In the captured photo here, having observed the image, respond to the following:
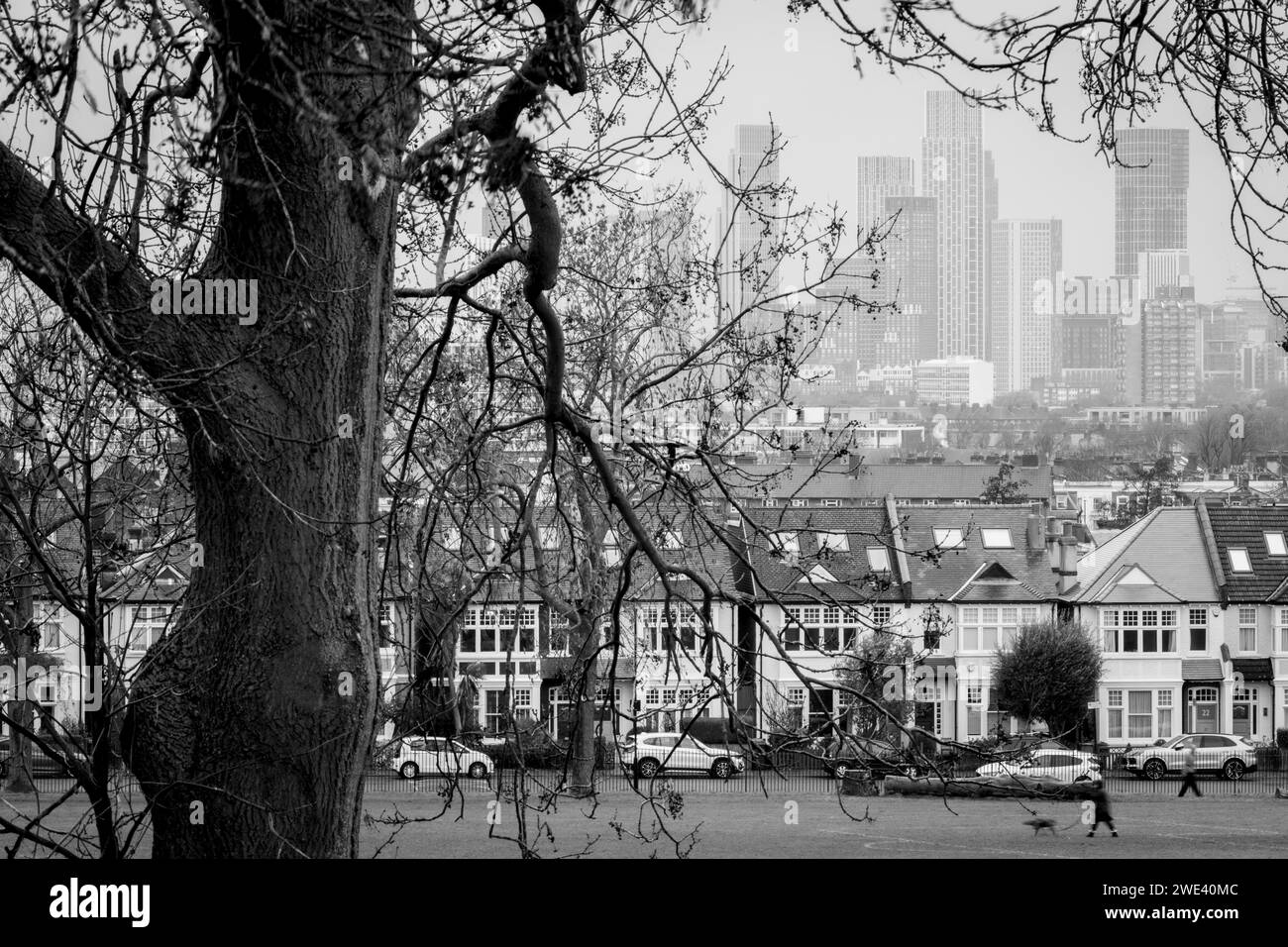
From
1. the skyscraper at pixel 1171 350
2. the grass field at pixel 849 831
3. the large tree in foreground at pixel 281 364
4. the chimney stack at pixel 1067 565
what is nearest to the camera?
the large tree in foreground at pixel 281 364

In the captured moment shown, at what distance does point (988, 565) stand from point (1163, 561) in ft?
18.6

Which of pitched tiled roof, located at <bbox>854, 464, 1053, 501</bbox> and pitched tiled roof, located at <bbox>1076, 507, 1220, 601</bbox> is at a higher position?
pitched tiled roof, located at <bbox>854, 464, 1053, 501</bbox>

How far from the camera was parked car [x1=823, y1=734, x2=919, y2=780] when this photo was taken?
5172mm

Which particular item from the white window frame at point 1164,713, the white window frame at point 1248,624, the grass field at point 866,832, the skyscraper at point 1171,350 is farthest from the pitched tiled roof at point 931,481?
the skyscraper at point 1171,350

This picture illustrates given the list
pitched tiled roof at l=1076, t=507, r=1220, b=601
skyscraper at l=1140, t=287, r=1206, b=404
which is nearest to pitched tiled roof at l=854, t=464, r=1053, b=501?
pitched tiled roof at l=1076, t=507, r=1220, b=601

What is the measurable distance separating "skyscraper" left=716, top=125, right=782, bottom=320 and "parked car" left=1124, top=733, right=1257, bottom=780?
2924cm

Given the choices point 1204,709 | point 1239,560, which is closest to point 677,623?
point 1204,709

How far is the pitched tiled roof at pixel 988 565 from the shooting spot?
37219 mm

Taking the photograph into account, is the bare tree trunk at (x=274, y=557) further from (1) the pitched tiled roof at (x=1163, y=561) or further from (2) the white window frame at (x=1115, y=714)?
(1) the pitched tiled roof at (x=1163, y=561)

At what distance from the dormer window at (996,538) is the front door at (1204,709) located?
634 cm

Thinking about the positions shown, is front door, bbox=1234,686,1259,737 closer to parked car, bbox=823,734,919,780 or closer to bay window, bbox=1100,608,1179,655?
bay window, bbox=1100,608,1179,655
